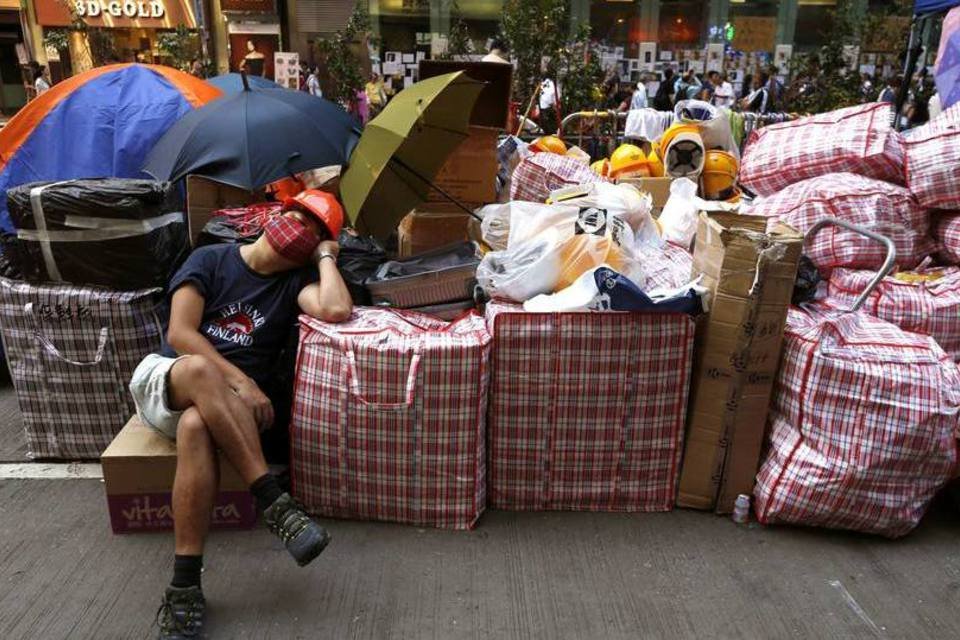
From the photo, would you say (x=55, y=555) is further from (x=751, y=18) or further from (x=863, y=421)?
(x=751, y=18)

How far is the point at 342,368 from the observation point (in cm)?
279

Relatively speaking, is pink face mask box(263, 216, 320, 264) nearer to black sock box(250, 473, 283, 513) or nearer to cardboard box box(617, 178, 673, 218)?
Answer: black sock box(250, 473, 283, 513)

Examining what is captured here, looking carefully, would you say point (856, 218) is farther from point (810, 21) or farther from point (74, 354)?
point (810, 21)

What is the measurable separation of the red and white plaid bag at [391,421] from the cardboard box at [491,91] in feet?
7.25

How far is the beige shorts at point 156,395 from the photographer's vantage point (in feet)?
8.58

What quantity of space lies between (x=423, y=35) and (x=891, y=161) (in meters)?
17.0

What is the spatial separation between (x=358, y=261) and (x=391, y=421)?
3.54 feet

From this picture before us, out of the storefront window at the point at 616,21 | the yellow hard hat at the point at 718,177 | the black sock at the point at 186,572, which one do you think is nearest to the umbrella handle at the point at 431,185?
the black sock at the point at 186,572

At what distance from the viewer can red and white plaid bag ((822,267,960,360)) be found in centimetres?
326

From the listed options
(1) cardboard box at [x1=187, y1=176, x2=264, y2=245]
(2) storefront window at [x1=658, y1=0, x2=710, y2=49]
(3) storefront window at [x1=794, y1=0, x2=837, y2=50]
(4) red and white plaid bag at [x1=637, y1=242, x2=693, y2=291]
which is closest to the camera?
(4) red and white plaid bag at [x1=637, y1=242, x2=693, y2=291]

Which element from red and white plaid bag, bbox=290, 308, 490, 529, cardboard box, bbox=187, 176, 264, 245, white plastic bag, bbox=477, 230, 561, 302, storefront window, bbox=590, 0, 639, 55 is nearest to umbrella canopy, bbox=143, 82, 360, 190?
cardboard box, bbox=187, 176, 264, 245

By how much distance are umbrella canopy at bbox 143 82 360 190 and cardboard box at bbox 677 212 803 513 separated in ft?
7.07

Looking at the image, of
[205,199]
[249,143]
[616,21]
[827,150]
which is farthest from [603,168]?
[616,21]

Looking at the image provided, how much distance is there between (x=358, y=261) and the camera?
3578 mm
